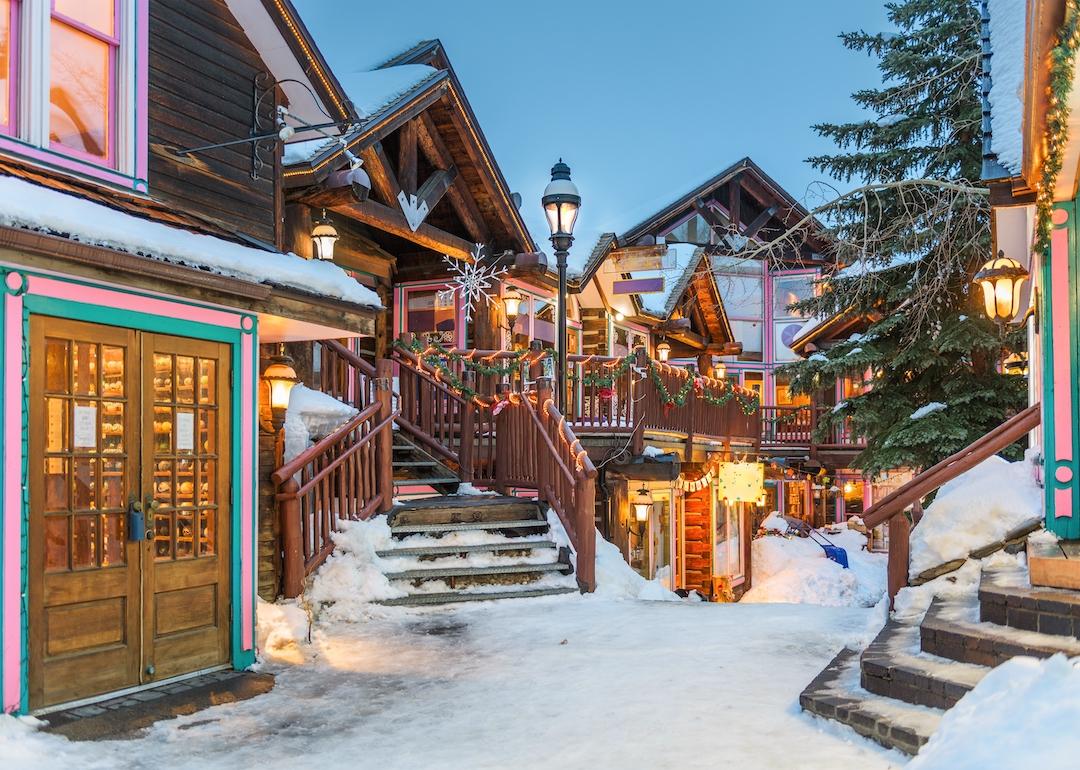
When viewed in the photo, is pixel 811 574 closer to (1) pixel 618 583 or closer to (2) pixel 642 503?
(2) pixel 642 503

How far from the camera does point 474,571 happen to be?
10.2 meters

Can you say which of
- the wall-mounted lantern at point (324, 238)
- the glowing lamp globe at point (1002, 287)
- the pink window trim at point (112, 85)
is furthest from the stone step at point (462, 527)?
the glowing lamp globe at point (1002, 287)

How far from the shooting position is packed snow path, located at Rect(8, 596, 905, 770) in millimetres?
5078

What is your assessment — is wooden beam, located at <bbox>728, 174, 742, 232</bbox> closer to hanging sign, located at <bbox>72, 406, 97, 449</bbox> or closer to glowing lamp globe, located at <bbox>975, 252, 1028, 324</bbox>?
glowing lamp globe, located at <bbox>975, 252, 1028, 324</bbox>

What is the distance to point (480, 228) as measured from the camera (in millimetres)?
16375

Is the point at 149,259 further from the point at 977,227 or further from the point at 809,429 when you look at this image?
the point at 809,429

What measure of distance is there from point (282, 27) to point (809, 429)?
23.8m

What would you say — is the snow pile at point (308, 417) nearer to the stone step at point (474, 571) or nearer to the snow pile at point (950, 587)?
the stone step at point (474, 571)

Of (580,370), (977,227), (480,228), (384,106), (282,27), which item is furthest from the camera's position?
(480,228)

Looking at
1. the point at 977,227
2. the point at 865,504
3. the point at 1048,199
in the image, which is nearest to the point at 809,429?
the point at 865,504

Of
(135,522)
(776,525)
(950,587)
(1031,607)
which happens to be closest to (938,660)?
(1031,607)

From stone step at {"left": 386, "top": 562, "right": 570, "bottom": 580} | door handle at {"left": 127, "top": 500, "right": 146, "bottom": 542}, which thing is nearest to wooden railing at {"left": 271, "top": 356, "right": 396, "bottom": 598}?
stone step at {"left": 386, "top": 562, "right": 570, "bottom": 580}

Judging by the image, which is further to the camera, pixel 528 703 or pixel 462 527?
pixel 462 527

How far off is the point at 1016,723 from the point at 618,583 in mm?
7350
